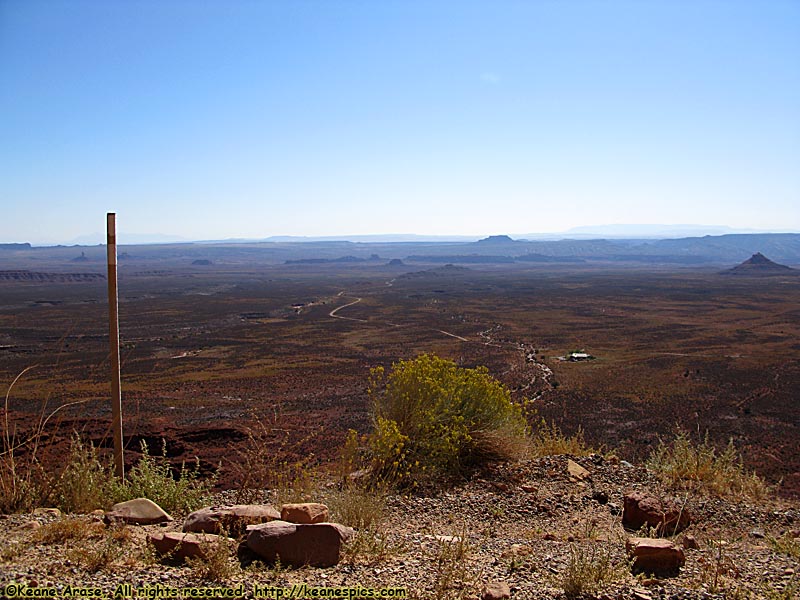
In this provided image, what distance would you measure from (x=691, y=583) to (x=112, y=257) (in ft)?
19.1

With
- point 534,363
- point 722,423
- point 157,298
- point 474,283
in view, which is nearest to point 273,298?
point 157,298

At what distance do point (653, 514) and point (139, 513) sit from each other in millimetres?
4751

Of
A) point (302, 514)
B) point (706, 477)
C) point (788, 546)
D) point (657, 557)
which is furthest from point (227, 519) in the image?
point (706, 477)

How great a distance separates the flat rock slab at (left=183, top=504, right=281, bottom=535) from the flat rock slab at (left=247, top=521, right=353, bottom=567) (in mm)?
416

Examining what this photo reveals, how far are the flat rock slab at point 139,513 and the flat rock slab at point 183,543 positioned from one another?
0.84 meters

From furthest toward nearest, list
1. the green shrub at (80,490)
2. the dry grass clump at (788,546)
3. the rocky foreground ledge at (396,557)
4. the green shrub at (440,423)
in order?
1. the green shrub at (440,423)
2. the green shrub at (80,490)
3. the dry grass clump at (788,546)
4. the rocky foreground ledge at (396,557)

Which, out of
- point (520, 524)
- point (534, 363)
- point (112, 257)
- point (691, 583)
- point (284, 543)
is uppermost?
point (112, 257)

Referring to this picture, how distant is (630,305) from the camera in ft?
193

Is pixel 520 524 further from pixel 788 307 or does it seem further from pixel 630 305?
pixel 788 307

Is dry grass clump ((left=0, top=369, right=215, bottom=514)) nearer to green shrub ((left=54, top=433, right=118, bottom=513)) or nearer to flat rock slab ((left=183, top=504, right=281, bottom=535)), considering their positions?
green shrub ((left=54, top=433, right=118, bottom=513))

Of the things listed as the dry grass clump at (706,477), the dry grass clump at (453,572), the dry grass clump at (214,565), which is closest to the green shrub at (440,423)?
the dry grass clump at (706,477)

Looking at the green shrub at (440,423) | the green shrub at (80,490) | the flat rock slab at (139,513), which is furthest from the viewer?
the green shrub at (440,423)

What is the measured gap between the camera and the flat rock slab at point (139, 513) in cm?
509

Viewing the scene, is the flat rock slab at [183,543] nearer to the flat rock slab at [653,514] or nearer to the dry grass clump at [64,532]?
the dry grass clump at [64,532]
